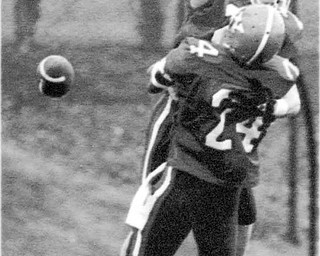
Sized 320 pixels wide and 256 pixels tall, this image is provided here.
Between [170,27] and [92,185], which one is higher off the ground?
[170,27]

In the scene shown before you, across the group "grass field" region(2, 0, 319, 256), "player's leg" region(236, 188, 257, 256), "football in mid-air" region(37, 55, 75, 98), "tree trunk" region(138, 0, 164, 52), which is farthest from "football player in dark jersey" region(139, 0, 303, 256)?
"tree trunk" region(138, 0, 164, 52)

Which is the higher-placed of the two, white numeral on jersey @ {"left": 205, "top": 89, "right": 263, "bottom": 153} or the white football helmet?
the white football helmet

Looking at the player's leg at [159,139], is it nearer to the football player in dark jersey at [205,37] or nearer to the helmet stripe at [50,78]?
the football player in dark jersey at [205,37]

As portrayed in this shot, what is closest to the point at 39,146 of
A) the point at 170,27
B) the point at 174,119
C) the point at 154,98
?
the point at 154,98

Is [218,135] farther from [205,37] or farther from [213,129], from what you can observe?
[205,37]

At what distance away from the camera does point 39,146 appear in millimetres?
5703

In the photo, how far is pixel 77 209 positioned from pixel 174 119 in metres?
1.81

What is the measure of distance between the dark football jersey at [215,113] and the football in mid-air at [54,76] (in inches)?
18.9

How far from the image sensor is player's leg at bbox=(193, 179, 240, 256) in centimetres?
341

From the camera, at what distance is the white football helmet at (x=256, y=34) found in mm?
3193

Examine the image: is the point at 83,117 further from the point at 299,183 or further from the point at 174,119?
the point at 174,119

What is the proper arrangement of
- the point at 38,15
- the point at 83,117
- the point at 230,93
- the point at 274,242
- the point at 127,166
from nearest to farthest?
the point at 230,93
the point at 274,242
the point at 127,166
the point at 83,117
the point at 38,15

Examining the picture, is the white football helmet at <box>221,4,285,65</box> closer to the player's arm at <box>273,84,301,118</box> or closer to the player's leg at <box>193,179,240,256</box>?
the player's arm at <box>273,84,301,118</box>

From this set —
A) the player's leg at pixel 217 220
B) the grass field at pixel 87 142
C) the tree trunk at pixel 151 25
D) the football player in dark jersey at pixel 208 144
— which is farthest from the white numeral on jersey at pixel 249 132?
the tree trunk at pixel 151 25
